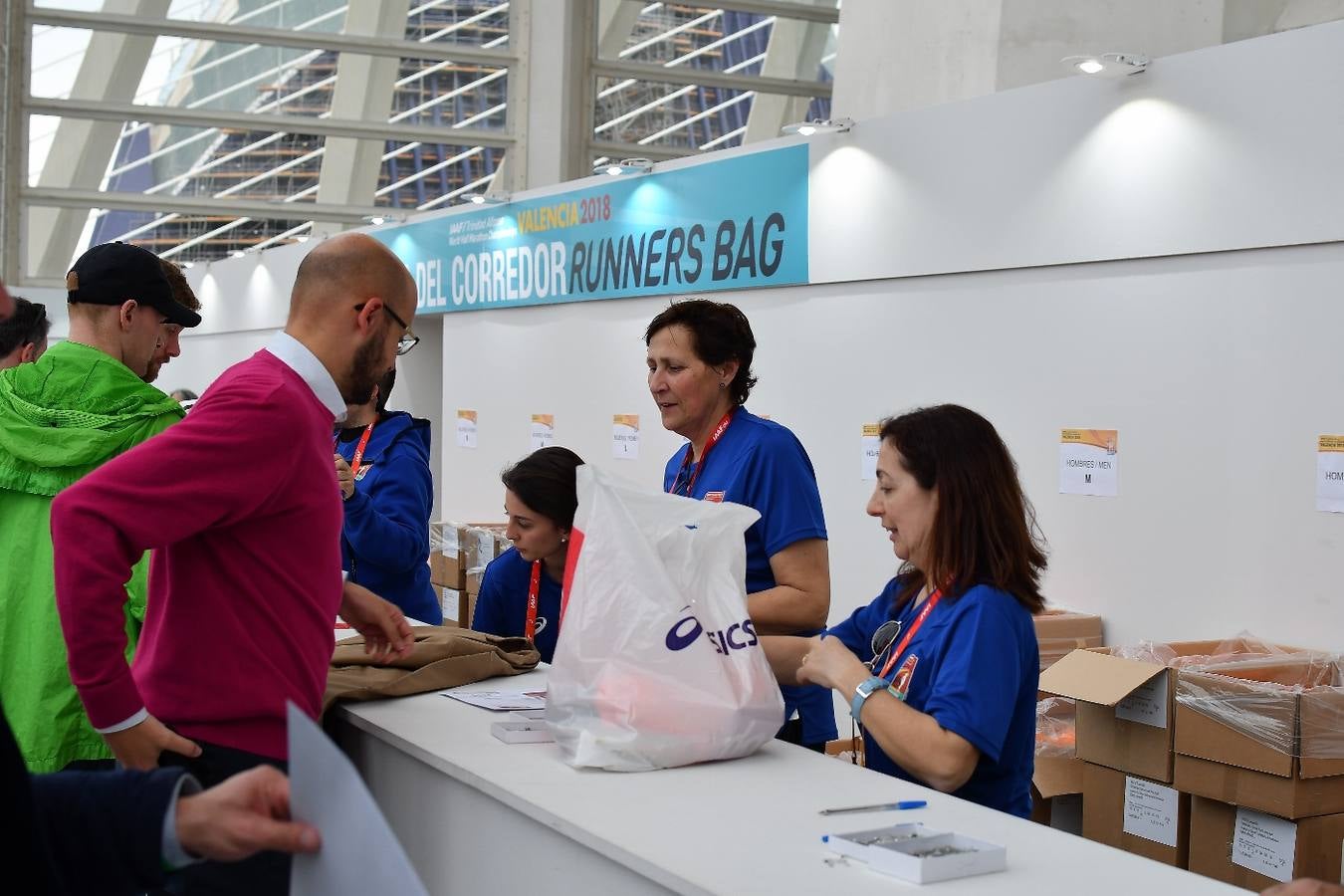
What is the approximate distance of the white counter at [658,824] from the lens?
1558 millimetres

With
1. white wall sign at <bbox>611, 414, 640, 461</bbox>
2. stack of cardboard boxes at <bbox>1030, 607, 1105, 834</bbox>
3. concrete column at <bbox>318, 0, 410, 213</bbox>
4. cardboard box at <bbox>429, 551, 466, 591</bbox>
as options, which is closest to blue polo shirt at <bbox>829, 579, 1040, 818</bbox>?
stack of cardboard boxes at <bbox>1030, 607, 1105, 834</bbox>

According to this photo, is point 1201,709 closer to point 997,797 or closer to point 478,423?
point 997,797

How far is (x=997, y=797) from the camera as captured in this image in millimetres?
2094

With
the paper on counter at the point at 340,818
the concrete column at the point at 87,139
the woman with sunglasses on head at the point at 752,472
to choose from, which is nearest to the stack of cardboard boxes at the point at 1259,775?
the woman with sunglasses on head at the point at 752,472

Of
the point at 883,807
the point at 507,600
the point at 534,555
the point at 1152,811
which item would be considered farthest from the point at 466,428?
the point at 883,807

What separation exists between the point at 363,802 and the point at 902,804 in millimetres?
1009

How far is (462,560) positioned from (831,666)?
4.72 metres

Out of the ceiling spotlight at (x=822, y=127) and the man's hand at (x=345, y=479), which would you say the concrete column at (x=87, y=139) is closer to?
the ceiling spotlight at (x=822, y=127)

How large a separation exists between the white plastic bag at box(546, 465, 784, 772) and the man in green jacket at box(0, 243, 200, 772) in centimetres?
85

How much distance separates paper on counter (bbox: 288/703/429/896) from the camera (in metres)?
1.02

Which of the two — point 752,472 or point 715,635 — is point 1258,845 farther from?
point 715,635

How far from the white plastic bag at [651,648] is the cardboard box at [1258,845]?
176 cm

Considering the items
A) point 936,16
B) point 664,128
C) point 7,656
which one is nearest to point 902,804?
point 7,656

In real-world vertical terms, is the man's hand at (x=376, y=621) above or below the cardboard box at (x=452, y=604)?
above
